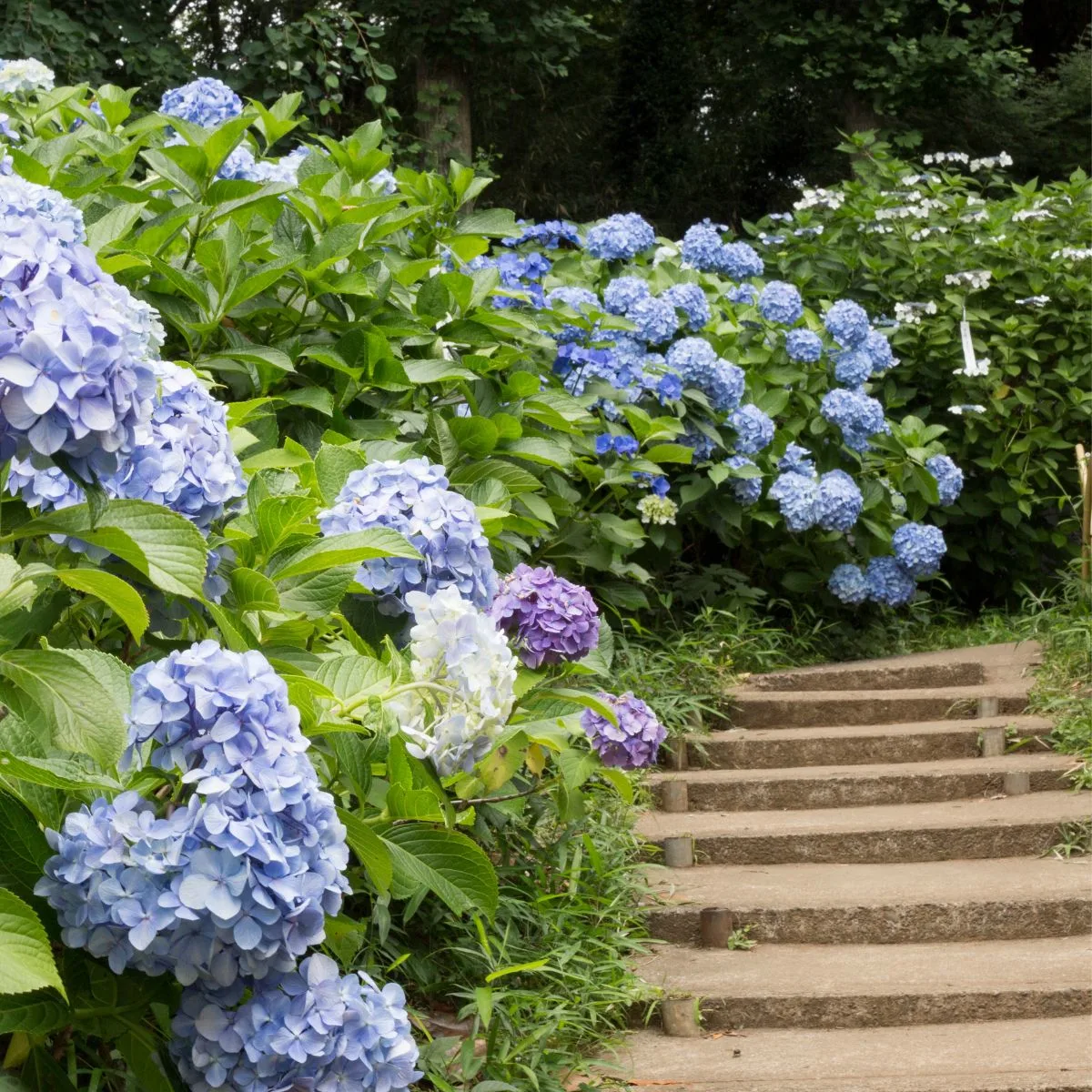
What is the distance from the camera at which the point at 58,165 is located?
9.00 feet

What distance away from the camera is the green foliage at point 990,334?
6.79 meters

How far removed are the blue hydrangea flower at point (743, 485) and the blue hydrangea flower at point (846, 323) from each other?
0.96 metres

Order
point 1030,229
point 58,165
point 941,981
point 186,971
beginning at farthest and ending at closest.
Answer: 1. point 1030,229
2. point 941,981
3. point 58,165
4. point 186,971

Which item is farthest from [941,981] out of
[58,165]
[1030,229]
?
[1030,229]

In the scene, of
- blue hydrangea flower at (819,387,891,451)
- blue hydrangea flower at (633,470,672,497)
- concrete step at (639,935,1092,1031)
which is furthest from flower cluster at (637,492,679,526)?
concrete step at (639,935,1092,1031)

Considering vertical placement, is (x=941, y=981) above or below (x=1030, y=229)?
below

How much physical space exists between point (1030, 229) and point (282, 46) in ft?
13.6

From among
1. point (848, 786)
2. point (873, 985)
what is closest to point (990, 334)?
point (848, 786)

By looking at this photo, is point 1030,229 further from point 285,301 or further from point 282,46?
point 285,301

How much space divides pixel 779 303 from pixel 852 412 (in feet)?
1.96

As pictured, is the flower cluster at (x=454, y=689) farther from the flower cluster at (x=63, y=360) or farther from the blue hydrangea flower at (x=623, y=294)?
the blue hydrangea flower at (x=623, y=294)

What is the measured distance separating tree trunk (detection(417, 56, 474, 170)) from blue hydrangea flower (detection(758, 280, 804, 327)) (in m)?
4.13

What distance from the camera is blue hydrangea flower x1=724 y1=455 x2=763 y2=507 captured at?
528cm

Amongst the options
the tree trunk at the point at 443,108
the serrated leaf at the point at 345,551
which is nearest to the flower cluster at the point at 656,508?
the serrated leaf at the point at 345,551
